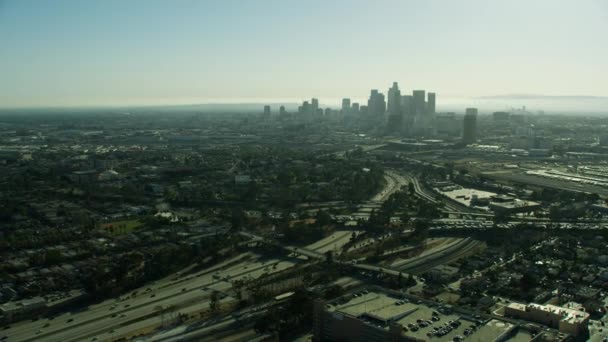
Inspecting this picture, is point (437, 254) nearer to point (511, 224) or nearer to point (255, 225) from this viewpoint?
point (511, 224)

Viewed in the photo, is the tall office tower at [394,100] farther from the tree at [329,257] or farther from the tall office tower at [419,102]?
the tree at [329,257]

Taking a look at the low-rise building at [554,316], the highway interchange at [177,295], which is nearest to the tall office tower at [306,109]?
the highway interchange at [177,295]

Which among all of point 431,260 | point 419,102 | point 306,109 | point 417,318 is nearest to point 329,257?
point 431,260

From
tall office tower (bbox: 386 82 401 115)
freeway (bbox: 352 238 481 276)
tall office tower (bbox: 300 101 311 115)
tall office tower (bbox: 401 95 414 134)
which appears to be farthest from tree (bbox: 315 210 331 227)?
tall office tower (bbox: 300 101 311 115)

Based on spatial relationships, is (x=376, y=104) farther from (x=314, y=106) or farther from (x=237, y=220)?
(x=237, y=220)

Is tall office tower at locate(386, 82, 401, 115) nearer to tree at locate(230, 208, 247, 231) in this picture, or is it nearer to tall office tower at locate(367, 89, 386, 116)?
tall office tower at locate(367, 89, 386, 116)

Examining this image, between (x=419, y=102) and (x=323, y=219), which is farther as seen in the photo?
(x=419, y=102)
